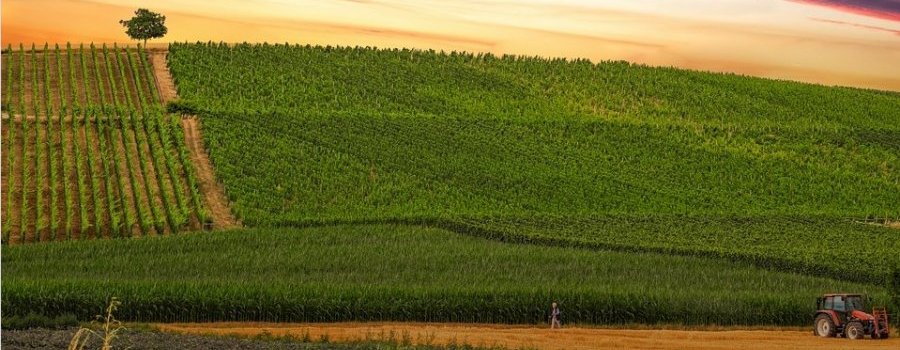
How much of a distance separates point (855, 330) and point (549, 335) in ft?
26.3

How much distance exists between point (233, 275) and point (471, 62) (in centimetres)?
7972

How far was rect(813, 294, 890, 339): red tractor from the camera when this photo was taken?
31922 mm

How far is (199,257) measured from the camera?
4566 centimetres

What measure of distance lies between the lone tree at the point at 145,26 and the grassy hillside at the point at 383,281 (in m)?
69.3

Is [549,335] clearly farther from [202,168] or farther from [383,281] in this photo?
[202,168]

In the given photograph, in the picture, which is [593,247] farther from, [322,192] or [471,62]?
[471,62]

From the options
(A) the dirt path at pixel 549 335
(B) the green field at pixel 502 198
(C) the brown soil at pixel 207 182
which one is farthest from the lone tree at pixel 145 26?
(A) the dirt path at pixel 549 335

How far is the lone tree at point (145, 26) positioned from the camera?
119m

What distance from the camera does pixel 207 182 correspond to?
66188 mm

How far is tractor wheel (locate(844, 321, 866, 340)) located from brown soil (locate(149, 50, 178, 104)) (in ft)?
206

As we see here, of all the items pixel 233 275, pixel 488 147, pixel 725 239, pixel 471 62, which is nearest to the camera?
pixel 233 275

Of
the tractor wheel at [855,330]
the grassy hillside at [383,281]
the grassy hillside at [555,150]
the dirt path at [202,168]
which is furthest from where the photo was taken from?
the grassy hillside at [555,150]

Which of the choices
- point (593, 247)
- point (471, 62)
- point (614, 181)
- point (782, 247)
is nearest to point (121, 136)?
point (614, 181)

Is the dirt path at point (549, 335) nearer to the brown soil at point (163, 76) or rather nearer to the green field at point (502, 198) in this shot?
the green field at point (502, 198)
